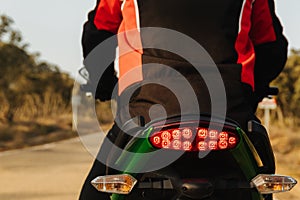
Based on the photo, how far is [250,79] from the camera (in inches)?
116

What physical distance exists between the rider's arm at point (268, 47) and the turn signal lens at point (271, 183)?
2.83 feet

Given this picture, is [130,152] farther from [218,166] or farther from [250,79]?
[250,79]

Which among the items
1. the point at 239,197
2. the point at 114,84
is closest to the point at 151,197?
the point at 239,197

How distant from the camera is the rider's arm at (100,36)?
3308 mm

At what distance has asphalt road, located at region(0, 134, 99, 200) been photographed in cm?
807

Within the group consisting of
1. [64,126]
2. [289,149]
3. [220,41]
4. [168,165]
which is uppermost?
[220,41]

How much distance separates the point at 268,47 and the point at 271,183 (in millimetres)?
1036

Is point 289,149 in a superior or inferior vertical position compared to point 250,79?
inferior

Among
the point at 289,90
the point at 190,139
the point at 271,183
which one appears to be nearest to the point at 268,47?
the point at 271,183

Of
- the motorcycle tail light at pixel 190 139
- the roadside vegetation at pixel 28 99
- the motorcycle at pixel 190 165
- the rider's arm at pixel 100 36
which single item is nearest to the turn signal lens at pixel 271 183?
the motorcycle at pixel 190 165

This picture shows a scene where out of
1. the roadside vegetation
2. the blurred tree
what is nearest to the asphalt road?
the roadside vegetation

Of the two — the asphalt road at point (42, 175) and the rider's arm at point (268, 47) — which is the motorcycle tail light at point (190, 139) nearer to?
the rider's arm at point (268, 47)

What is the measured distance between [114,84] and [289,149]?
14509 millimetres

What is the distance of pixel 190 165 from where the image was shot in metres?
2.54
